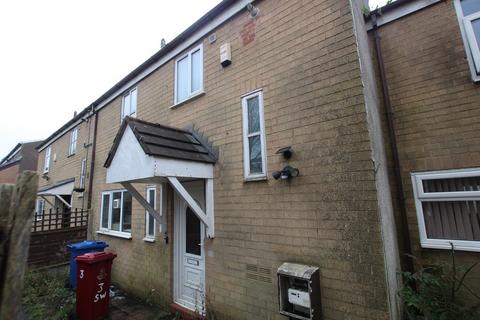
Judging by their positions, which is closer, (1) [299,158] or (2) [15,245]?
(2) [15,245]

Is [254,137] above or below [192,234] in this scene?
above

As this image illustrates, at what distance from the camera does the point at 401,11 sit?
4.71 m

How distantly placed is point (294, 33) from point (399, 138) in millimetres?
2586

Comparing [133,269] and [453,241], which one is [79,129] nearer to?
[133,269]

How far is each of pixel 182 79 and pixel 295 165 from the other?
424cm

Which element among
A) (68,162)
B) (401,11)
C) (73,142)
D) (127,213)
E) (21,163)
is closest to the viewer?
(401,11)

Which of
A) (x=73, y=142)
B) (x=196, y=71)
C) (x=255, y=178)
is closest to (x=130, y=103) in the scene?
(x=196, y=71)

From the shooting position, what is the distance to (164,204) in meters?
6.32

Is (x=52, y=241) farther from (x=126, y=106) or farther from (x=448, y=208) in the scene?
(x=448, y=208)

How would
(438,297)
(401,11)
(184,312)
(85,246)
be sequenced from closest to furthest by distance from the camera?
1. (438,297)
2. (401,11)
3. (184,312)
4. (85,246)

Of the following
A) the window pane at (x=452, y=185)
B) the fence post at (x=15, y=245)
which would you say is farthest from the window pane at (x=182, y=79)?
the window pane at (x=452, y=185)

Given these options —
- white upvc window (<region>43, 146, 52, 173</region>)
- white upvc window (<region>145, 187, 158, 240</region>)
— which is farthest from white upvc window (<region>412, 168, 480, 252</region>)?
white upvc window (<region>43, 146, 52, 173</region>)

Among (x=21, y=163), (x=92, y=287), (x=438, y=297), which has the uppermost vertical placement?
(x=21, y=163)

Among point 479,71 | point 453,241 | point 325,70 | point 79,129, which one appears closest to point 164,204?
point 325,70
